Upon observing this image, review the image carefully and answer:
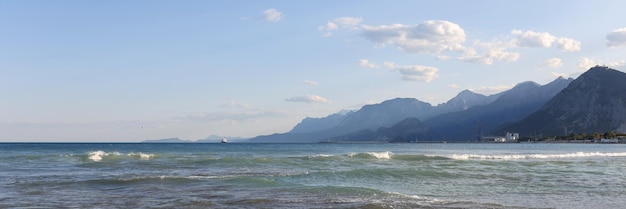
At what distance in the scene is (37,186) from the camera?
84.5 ft

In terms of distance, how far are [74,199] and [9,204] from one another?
222cm

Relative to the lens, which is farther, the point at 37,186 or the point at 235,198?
the point at 37,186

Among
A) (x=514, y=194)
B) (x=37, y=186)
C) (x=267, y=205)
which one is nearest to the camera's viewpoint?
(x=267, y=205)

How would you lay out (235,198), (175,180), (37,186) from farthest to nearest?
(175,180) → (37,186) → (235,198)

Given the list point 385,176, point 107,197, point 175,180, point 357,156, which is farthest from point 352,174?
point 357,156

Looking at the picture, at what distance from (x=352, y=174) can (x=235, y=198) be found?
42.0 feet

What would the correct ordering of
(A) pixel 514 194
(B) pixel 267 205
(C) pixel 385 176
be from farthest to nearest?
(C) pixel 385 176
(A) pixel 514 194
(B) pixel 267 205

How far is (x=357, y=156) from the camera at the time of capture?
58.2 metres

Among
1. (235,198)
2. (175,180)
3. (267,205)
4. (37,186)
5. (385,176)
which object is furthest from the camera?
(385,176)

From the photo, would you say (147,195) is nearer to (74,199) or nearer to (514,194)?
(74,199)

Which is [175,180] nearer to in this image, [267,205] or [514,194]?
[267,205]

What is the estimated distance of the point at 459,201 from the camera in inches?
776

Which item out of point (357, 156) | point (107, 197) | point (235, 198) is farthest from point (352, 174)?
point (357, 156)

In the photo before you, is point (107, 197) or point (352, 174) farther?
point (352, 174)
